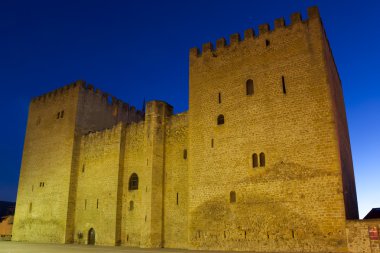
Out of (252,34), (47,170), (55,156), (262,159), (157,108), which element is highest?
(252,34)

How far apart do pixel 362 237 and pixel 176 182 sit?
9661mm

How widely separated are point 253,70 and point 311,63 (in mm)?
2778

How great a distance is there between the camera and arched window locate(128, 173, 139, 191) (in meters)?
20.5

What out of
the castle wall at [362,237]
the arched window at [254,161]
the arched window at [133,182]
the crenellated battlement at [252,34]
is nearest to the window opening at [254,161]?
the arched window at [254,161]

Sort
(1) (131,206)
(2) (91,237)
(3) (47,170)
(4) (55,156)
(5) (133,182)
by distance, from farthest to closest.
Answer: (3) (47,170), (4) (55,156), (2) (91,237), (5) (133,182), (1) (131,206)

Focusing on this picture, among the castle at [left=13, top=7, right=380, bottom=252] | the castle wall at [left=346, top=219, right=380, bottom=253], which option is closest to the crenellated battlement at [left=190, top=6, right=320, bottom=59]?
the castle at [left=13, top=7, right=380, bottom=252]

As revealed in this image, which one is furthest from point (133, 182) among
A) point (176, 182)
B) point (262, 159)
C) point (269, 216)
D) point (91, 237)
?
point (269, 216)

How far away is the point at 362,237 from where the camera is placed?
11.6 metres

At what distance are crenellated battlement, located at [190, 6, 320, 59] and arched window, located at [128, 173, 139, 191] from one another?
7940 millimetres

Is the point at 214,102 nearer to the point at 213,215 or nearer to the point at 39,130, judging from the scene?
the point at 213,215

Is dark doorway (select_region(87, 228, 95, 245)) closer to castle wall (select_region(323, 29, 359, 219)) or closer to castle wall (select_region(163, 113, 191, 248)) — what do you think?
castle wall (select_region(163, 113, 191, 248))

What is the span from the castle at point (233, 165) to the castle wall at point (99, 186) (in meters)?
0.10

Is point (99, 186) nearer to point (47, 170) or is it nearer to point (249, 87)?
point (47, 170)

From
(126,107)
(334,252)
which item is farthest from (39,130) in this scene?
(334,252)
